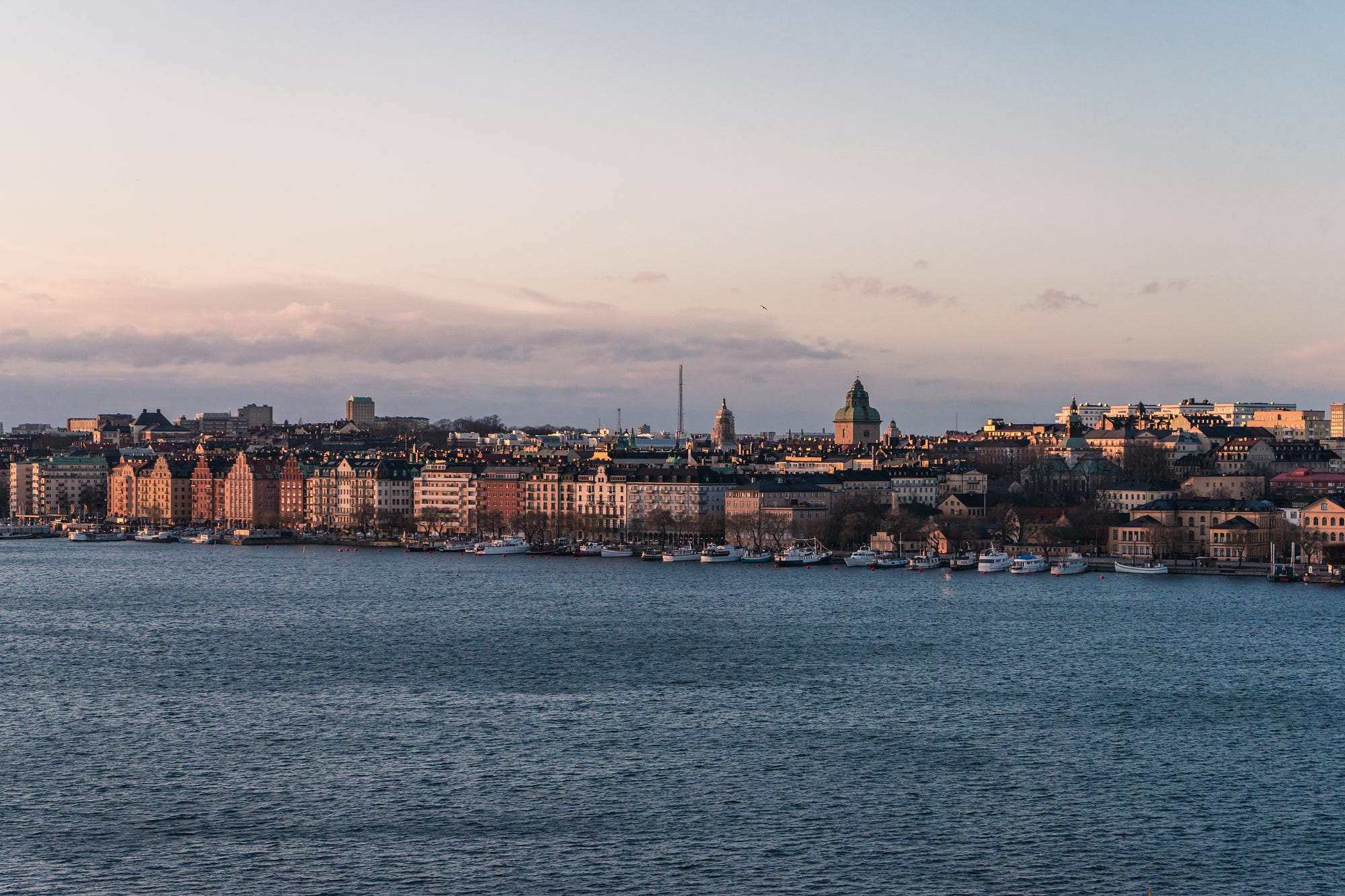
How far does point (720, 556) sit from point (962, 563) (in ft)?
25.6

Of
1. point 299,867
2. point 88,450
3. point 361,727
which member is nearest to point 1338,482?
point 361,727

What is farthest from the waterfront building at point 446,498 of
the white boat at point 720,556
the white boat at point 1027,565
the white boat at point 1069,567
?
the white boat at point 1069,567

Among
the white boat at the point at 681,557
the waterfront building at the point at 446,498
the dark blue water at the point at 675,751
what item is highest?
the waterfront building at the point at 446,498

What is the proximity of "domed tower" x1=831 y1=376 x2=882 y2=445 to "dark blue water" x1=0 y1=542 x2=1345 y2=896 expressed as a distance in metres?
63.1

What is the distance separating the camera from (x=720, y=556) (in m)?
52.6

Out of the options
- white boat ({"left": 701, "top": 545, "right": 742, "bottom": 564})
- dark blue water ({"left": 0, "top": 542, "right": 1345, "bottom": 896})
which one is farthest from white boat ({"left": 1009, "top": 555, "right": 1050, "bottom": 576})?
dark blue water ({"left": 0, "top": 542, "right": 1345, "bottom": 896})

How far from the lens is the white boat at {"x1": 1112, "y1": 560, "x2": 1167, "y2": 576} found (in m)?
44.5

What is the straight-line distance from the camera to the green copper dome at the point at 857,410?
321 feet

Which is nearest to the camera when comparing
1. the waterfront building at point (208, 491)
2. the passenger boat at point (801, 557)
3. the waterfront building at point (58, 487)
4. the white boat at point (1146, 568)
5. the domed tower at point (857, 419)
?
the white boat at point (1146, 568)

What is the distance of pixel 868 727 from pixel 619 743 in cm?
302

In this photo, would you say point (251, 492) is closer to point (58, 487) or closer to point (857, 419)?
point (58, 487)

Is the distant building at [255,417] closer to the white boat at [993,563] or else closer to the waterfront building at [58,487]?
the waterfront building at [58,487]

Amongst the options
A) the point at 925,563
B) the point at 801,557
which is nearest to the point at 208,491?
the point at 801,557

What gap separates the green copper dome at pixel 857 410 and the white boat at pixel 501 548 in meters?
42.0
